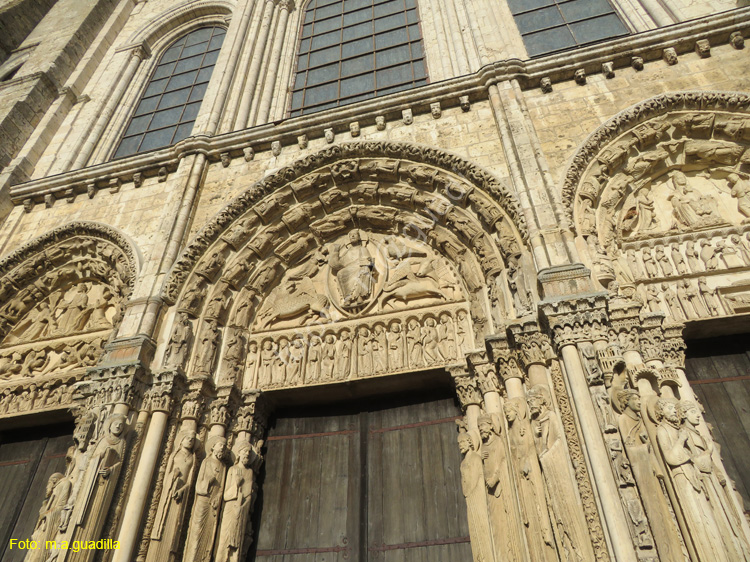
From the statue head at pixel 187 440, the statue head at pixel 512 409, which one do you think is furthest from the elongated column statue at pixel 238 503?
the statue head at pixel 512 409

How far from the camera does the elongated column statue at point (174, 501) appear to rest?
400cm

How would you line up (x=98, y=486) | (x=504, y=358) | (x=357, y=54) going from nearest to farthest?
1. (x=98, y=486)
2. (x=504, y=358)
3. (x=357, y=54)

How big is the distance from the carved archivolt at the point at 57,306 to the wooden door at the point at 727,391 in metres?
5.94

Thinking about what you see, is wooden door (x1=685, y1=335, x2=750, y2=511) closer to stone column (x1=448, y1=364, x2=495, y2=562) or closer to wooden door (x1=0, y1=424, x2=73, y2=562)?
stone column (x1=448, y1=364, x2=495, y2=562)

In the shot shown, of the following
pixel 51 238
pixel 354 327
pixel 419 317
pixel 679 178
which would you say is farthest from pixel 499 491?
pixel 51 238

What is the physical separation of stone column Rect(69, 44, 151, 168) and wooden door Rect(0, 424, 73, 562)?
4368 millimetres

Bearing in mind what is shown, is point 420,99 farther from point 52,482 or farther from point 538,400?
point 52,482

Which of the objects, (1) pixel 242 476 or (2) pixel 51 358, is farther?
(2) pixel 51 358

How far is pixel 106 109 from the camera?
9.15 m

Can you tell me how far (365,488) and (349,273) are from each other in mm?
2374

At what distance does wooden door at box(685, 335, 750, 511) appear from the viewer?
12.3ft

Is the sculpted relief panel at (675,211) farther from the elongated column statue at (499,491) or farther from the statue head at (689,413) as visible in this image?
the elongated column statue at (499,491)

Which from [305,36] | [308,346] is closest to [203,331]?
[308,346]

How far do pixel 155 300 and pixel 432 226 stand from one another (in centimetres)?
320
